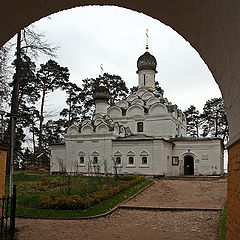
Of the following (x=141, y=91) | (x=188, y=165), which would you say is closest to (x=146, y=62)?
(x=141, y=91)

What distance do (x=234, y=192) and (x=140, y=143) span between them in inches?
909

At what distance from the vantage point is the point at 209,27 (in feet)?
11.2

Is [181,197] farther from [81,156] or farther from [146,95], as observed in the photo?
[146,95]

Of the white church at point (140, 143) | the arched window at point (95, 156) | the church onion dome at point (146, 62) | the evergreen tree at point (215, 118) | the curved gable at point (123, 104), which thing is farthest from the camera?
the evergreen tree at point (215, 118)

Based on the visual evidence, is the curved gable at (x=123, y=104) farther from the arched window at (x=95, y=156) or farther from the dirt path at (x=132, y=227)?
the dirt path at (x=132, y=227)

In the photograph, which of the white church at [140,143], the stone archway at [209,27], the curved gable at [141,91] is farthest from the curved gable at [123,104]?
the stone archway at [209,27]

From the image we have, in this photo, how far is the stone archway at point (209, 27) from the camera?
118 inches

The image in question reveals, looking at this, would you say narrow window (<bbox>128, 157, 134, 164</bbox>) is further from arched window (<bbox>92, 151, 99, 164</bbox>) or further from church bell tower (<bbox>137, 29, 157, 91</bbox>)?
church bell tower (<bbox>137, 29, 157, 91</bbox>)

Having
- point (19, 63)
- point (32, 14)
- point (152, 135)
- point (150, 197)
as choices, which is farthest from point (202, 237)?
point (152, 135)

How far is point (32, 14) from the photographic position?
14.7 feet

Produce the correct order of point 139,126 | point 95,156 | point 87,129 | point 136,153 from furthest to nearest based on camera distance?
point 139,126
point 87,129
point 95,156
point 136,153

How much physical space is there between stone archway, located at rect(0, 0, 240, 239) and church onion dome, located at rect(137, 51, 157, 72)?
2885cm

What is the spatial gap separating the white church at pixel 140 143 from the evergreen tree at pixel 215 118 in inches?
510

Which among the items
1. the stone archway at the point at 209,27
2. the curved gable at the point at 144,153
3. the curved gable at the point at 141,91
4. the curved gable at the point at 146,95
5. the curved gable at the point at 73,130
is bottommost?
the curved gable at the point at 144,153
